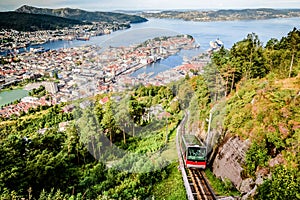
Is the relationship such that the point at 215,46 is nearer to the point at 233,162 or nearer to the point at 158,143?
the point at 158,143

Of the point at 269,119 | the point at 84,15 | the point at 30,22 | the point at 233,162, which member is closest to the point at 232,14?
the point at 269,119

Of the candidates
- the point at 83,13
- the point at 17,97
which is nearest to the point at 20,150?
the point at 17,97

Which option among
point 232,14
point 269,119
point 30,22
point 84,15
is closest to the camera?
point 269,119

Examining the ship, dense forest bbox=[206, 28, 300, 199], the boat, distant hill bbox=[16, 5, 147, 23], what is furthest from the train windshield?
distant hill bbox=[16, 5, 147, 23]

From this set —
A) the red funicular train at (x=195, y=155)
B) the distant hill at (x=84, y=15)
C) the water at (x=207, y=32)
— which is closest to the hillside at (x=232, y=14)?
the water at (x=207, y=32)

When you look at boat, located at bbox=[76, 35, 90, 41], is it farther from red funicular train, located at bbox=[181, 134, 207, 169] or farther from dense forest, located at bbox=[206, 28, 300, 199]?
red funicular train, located at bbox=[181, 134, 207, 169]

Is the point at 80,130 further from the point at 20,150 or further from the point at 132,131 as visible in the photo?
the point at 132,131
